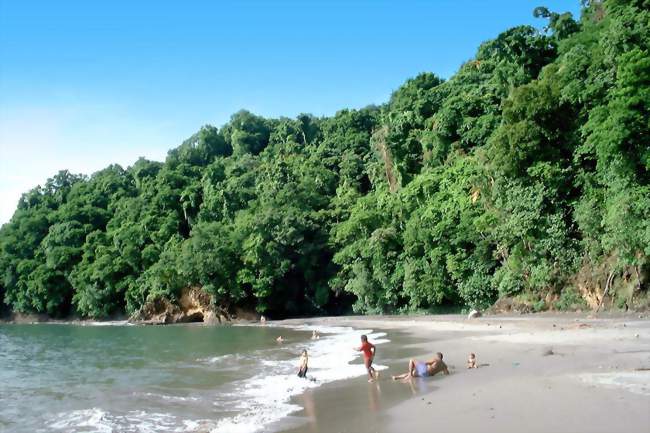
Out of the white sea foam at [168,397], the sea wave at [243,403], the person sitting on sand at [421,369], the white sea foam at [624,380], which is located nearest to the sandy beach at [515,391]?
the white sea foam at [624,380]

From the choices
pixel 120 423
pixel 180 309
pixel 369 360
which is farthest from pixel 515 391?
pixel 180 309

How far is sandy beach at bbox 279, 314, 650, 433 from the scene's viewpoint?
765 centimetres

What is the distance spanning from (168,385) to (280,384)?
4.10 m

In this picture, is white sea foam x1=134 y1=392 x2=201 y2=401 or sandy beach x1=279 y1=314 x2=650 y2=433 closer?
sandy beach x1=279 y1=314 x2=650 y2=433

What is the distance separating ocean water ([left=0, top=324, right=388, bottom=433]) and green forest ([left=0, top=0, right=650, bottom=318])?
11.8 metres

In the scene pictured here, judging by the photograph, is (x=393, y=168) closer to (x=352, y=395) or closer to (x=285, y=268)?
(x=285, y=268)

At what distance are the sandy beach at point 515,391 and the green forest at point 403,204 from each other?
9093mm

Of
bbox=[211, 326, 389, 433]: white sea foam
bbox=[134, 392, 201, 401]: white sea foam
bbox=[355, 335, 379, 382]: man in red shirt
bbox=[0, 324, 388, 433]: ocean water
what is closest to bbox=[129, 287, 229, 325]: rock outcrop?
bbox=[0, 324, 388, 433]: ocean water

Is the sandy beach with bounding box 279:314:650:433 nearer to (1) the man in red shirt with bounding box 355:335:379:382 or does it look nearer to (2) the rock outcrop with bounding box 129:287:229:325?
(1) the man in red shirt with bounding box 355:335:379:382

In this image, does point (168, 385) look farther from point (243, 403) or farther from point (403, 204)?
point (403, 204)

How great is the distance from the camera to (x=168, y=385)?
16.2m

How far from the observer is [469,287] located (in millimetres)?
34969

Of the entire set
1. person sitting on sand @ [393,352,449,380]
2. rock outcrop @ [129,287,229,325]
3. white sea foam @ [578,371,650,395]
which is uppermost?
white sea foam @ [578,371,650,395]

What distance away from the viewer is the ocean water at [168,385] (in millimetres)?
11461
